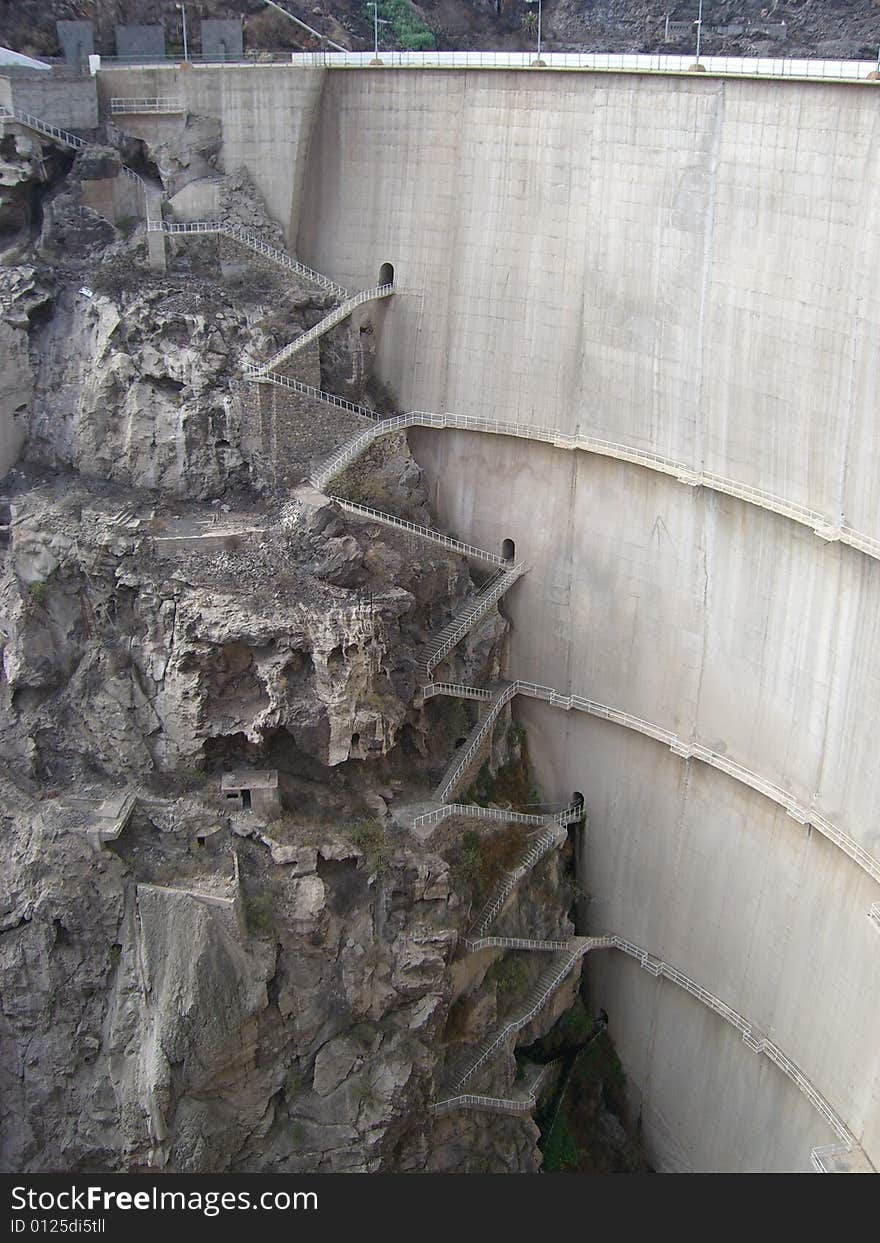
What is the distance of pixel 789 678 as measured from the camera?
109ft

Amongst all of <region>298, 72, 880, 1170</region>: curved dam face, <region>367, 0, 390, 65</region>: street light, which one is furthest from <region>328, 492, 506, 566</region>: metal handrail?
<region>367, 0, 390, 65</region>: street light

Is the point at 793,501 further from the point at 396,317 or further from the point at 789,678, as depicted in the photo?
the point at 396,317

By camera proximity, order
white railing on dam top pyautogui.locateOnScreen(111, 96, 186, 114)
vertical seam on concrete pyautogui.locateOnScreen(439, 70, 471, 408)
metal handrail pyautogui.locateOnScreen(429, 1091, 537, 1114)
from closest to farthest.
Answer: metal handrail pyautogui.locateOnScreen(429, 1091, 537, 1114) < vertical seam on concrete pyautogui.locateOnScreen(439, 70, 471, 408) < white railing on dam top pyautogui.locateOnScreen(111, 96, 186, 114)

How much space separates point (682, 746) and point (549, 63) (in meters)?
16.8

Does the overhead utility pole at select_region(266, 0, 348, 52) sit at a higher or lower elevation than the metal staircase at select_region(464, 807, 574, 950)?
higher

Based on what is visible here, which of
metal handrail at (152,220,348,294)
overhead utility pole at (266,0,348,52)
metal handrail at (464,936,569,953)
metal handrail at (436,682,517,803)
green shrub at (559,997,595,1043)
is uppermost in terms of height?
overhead utility pole at (266,0,348,52)

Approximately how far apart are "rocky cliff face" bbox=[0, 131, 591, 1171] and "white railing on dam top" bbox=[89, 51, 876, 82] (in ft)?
23.6

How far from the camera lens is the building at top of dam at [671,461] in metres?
31.6

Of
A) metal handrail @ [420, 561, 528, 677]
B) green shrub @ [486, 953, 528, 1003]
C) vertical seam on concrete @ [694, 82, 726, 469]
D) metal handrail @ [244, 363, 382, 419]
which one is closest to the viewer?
vertical seam on concrete @ [694, 82, 726, 469]

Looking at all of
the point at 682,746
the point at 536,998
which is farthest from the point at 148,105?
the point at 536,998

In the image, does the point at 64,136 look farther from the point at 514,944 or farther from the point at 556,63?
the point at 514,944

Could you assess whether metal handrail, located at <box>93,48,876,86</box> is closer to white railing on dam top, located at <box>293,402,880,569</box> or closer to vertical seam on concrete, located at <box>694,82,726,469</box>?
Result: vertical seam on concrete, located at <box>694,82,726,469</box>

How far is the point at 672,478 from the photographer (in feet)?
117

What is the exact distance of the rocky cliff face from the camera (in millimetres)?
31391
